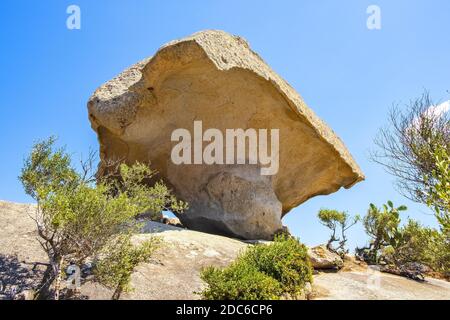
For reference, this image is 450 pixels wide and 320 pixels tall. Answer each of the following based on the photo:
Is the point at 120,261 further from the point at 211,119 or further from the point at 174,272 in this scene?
the point at 211,119

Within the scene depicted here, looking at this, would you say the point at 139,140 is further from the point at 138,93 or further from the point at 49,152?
the point at 49,152

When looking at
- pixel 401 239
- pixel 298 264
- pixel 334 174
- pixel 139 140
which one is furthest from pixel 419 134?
pixel 139 140

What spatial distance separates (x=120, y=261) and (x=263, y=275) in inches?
108

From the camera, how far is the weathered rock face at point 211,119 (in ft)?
37.6

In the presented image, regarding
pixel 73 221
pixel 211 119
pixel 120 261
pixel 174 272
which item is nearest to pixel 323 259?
pixel 174 272

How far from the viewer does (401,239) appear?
1530 cm

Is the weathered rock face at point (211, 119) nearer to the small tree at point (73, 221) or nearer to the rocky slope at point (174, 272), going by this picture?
the rocky slope at point (174, 272)

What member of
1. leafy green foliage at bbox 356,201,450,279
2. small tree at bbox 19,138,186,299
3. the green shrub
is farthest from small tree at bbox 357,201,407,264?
small tree at bbox 19,138,186,299

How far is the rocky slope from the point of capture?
7.26 m

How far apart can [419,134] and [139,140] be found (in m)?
9.98

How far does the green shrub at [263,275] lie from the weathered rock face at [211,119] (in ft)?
11.4

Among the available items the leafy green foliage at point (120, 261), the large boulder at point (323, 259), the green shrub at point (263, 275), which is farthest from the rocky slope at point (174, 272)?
the green shrub at point (263, 275)

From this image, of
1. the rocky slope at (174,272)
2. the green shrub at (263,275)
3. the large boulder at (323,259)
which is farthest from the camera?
the large boulder at (323,259)

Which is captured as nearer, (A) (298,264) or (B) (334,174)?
(A) (298,264)
